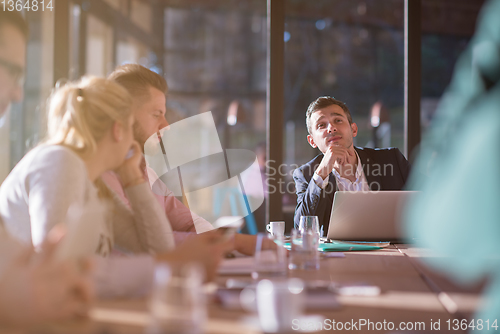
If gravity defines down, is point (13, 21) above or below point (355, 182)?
above

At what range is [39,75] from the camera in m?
4.02

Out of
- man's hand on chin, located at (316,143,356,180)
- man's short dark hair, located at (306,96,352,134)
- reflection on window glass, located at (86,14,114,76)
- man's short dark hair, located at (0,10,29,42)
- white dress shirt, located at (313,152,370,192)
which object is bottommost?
white dress shirt, located at (313,152,370,192)

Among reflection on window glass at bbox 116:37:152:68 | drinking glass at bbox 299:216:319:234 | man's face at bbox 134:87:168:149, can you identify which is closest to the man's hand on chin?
drinking glass at bbox 299:216:319:234

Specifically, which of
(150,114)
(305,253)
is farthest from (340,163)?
(305,253)

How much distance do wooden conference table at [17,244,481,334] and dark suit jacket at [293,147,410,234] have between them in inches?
50.7

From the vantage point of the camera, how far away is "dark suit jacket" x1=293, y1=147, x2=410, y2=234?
2.72 metres

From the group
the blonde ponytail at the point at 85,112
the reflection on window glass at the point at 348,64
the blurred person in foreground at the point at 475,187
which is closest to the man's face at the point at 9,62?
the blonde ponytail at the point at 85,112

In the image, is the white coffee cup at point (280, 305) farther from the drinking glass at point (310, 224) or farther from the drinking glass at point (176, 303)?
the drinking glass at point (310, 224)

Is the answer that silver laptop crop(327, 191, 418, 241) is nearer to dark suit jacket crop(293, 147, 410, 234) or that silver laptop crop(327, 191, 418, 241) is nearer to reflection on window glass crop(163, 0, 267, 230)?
dark suit jacket crop(293, 147, 410, 234)

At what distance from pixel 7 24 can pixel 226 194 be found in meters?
3.55

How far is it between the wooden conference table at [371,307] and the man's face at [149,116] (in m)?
1.15

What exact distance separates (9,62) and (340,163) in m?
2.15

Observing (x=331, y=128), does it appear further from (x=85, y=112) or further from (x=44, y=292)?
(x=44, y=292)

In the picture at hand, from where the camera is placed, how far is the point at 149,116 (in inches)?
87.6
